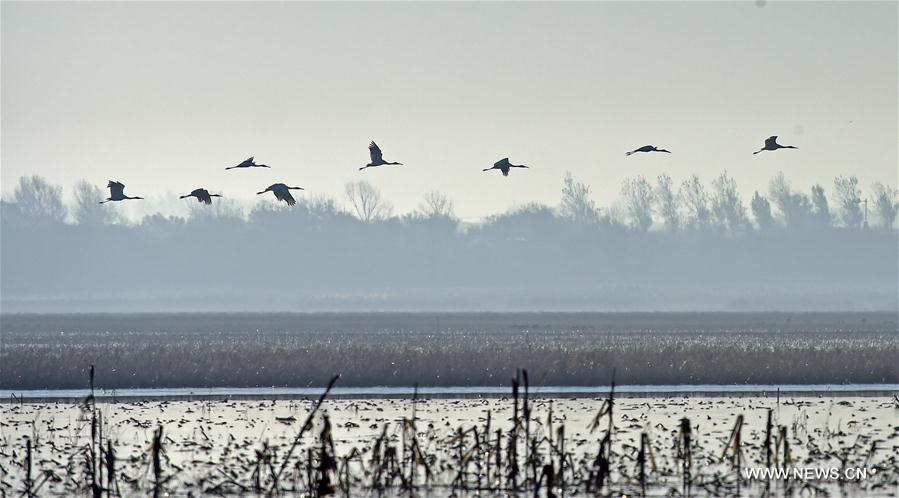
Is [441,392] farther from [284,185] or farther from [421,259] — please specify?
[421,259]

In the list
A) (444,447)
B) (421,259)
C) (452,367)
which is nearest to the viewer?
(444,447)

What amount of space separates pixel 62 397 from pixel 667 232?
115 meters

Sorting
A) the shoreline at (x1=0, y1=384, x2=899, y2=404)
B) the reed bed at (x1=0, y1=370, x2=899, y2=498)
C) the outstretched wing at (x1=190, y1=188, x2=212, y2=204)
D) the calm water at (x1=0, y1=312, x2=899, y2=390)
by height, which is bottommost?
the reed bed at (x1=0, y1=370, x2=899, y2=498)

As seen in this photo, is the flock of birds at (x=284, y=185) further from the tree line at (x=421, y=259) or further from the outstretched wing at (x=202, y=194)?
the tree line at (x=421, y=259)

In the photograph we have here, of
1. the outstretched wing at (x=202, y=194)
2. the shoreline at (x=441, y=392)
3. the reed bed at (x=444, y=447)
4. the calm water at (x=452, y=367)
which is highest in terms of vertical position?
the outstretched wing at (x=202, y=194)

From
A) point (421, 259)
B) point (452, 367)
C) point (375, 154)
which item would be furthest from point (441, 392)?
A: point (421, 259)

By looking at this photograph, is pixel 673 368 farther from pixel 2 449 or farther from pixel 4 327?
pixel 4 327

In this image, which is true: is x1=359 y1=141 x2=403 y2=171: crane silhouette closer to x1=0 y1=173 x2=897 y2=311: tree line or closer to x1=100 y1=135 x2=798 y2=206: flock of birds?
x1=100 y1=135 x2=798 y2=206: flock of birds

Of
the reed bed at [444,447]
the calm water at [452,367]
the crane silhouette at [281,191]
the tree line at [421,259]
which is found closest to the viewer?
the reed bed at [444,447]

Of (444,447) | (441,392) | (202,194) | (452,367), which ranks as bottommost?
(444,447)

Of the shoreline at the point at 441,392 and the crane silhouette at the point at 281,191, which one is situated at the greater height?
the crane silhouette at the point at 281,191

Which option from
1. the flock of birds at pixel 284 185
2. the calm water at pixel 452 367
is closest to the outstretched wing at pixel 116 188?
the flock of birds at pixel 284 185

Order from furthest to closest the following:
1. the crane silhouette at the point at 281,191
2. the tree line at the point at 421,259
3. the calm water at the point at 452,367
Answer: the tree line at the point at 421,259
the calm water at the point at 452,367
the crane silhouette at the point at 281,191

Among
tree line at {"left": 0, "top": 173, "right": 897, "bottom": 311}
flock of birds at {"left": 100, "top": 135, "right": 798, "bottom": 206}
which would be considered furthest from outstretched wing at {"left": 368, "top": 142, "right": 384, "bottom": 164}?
tree line at {"left": 0, "top": 173, "right": 897, "bottom": 311}
